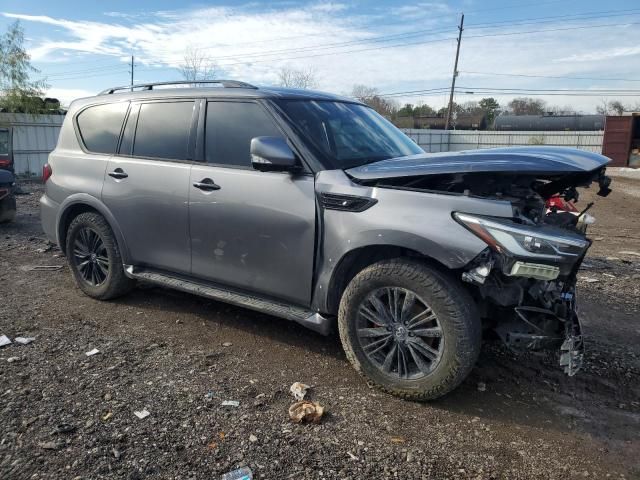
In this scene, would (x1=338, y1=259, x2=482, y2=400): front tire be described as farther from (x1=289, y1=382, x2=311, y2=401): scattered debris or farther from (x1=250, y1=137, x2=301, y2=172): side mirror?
(x1=250, y1=137, x2=301, y2=172): side mirror

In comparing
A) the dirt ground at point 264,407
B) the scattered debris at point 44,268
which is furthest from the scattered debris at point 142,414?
the scattered debris at point 44,268

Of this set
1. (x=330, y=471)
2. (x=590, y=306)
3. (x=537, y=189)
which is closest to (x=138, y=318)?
(x=330, y=471)

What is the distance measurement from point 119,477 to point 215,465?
1.50 ft

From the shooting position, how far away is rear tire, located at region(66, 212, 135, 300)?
188 inches

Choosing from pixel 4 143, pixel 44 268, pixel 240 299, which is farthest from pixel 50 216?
pixel 4 143

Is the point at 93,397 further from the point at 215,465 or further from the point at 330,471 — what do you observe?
the point at 330,471

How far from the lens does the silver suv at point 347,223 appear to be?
2.99 meters

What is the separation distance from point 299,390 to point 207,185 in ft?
5.49

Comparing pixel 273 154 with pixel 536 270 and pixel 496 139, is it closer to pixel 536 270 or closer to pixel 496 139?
pixel 536 270

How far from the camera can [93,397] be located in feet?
10.7

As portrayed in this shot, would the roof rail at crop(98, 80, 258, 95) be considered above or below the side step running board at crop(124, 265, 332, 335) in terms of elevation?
above

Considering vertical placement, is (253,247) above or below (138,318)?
above

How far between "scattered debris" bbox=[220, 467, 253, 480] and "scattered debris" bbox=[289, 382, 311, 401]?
0.75 metres

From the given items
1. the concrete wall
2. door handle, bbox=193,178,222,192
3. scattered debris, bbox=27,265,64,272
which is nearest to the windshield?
door handle, bbox=193,178,222,192
